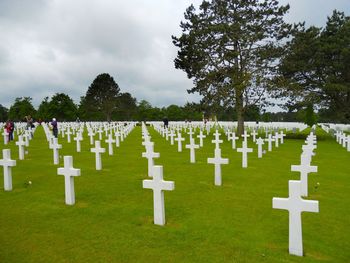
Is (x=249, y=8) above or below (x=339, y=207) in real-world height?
above

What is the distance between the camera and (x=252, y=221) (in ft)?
19.8

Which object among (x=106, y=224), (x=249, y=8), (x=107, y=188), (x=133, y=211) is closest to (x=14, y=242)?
(x=106, y=224)

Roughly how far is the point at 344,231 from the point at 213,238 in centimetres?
212

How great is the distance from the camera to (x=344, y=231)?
221 inches

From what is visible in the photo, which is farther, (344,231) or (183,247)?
(344,231)

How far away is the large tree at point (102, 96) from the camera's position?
79.5 m

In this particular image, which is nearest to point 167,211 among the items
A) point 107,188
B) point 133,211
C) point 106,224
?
point 133,211

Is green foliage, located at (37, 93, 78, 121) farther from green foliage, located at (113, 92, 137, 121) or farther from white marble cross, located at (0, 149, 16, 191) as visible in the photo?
white marble cross, located at (0, 149, 16, 191)

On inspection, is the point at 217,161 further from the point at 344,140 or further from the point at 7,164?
the point at 344,140

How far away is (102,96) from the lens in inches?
3155

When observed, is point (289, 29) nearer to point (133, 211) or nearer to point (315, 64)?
point (315, 64)

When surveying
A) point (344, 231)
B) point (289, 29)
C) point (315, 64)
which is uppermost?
point (289, 29)

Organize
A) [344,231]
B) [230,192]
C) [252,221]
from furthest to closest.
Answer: [230,192] < [252,221] < [344,231]

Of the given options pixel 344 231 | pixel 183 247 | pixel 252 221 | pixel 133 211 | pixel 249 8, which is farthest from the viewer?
pixel 249 8
